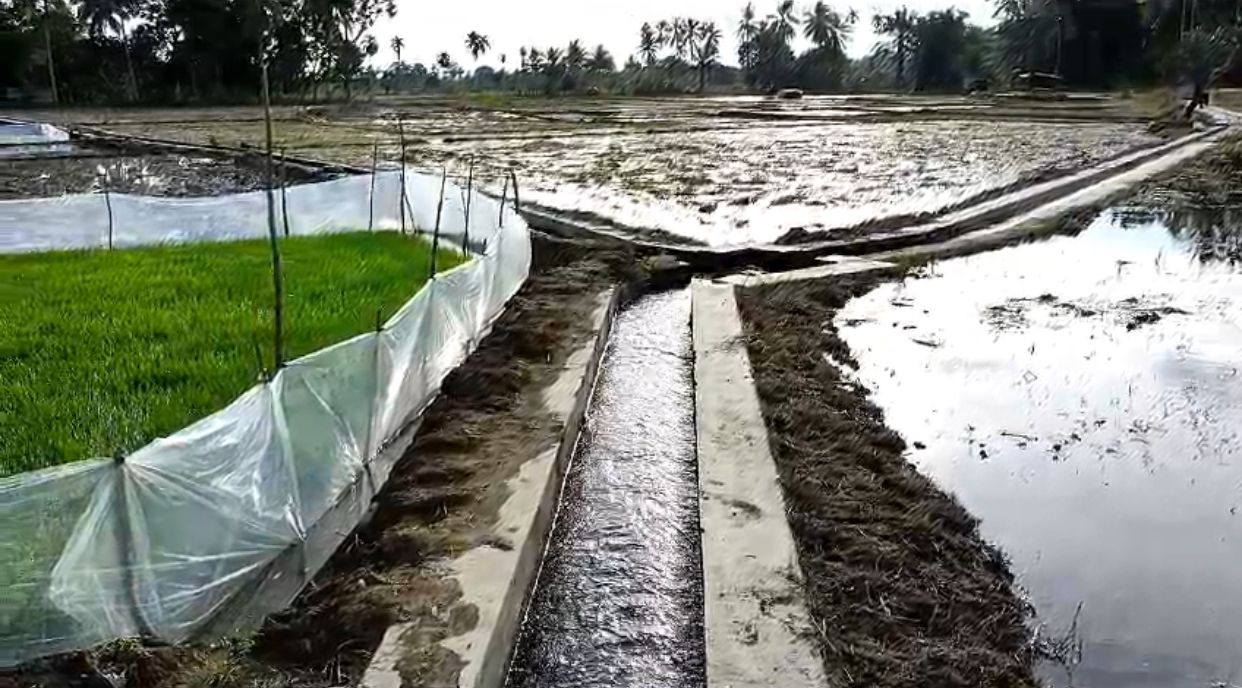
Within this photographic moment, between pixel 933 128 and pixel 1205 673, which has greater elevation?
pixel 933 128

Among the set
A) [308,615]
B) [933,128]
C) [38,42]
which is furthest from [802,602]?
[38,42]

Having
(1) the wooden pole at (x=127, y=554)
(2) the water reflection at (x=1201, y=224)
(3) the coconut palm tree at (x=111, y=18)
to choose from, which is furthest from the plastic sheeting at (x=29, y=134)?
(1) the wooden pole at (x=127, y=554)

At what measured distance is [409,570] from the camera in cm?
366

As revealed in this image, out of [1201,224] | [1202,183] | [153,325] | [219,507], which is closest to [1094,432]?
[219,507]

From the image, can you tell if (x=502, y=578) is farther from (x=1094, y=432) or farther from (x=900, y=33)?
(x=900, y=33)

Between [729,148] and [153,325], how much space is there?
16201 mm

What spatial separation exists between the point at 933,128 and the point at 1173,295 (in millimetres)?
17404

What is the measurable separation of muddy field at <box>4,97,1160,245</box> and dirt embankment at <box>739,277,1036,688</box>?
17.7 feet

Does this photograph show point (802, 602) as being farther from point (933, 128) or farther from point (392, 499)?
point (933, 128)

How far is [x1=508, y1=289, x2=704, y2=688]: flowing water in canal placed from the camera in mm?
3439

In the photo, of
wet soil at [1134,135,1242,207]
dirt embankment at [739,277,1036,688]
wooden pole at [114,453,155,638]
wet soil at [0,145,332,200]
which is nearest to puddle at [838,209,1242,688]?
dirt embankment at [739,277,1036,688]

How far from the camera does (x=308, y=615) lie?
3.39 metres

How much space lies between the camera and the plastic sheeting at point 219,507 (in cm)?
259

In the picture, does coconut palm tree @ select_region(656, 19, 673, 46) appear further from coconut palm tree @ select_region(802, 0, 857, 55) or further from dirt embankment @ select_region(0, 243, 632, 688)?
dirt embankment @ select_region(0, 243, 632, 688)
